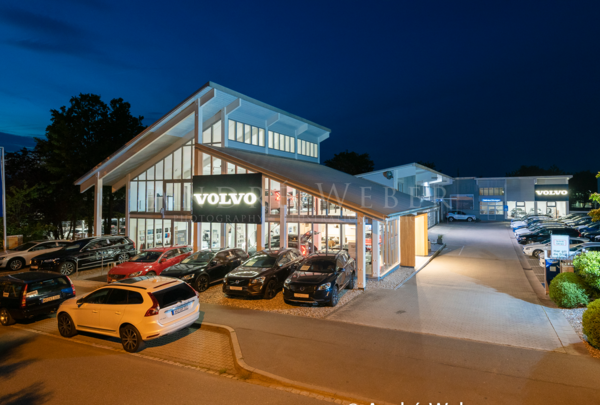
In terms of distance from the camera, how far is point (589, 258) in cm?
976

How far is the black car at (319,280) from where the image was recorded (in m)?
10.4

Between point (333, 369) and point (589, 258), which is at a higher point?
point (589, 258)

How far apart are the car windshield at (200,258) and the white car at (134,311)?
209 inches

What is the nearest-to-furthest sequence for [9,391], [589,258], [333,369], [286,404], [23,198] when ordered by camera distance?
[286,404], [9,391], [333,369], [589,258], [23,198]

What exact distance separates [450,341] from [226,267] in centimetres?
928

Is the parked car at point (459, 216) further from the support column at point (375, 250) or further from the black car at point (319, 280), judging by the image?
the black car at point (319, 280)

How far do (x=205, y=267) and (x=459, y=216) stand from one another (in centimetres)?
4293

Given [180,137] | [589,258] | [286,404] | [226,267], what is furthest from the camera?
[180,137]

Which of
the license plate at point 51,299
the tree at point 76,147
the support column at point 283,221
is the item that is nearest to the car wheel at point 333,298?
the support column at point 283,221

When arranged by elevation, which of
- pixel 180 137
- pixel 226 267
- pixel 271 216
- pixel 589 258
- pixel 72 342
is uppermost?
pixel 180 137

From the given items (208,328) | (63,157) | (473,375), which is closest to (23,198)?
(63,157)

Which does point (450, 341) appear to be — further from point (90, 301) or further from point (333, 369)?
point (90, 301)

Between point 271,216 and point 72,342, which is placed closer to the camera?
point 72,342

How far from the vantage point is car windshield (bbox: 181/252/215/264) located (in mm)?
13829
